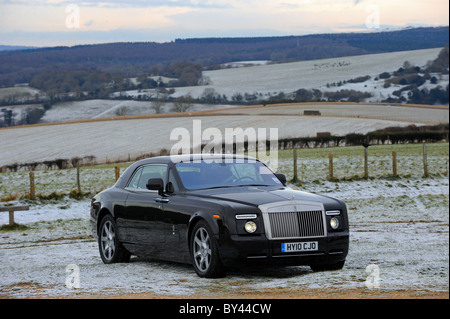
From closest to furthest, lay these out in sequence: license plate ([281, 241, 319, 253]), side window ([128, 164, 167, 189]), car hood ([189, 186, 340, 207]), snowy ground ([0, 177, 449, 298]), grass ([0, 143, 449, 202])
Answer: snowy ground ([0, 177, 449, 298]), license plate ([281, 241, 319, 253]), car hood ([189, 186, 340, 207]), side window ([128, 164, 167, 189]), grass ([0, 143, 449, 202])

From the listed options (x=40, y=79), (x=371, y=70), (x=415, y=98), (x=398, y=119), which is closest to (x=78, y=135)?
(x=398, y=119)

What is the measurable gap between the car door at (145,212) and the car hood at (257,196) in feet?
2.84

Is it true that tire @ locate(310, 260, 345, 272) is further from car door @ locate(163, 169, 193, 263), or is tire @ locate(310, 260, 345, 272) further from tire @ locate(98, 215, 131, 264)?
tire @ locate(98, 215, 131, 264)

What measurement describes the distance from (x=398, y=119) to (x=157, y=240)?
2868 inches

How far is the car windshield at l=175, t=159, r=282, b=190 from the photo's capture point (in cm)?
1201

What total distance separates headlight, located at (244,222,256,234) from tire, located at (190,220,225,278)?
45 cm

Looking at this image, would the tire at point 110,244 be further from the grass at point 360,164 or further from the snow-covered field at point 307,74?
the snow-covered field at point 307,74

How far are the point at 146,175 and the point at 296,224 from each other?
10.3 feet

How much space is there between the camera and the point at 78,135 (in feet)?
245

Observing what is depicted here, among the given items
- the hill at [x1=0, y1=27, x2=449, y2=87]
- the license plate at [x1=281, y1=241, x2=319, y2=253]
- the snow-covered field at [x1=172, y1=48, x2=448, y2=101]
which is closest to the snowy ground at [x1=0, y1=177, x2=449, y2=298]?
the license plate at [x1=281, y1=241, x2=319, y2=253]

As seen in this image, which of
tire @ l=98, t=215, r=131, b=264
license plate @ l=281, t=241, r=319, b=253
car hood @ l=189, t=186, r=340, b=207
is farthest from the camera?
tire @ l=98, t=215, r=131, b=264

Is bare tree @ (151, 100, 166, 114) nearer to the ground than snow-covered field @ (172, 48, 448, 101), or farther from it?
nearer to the ground

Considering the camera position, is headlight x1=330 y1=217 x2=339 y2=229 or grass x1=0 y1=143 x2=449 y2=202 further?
grass x1=0 y1=143 x2=449 y2=202
